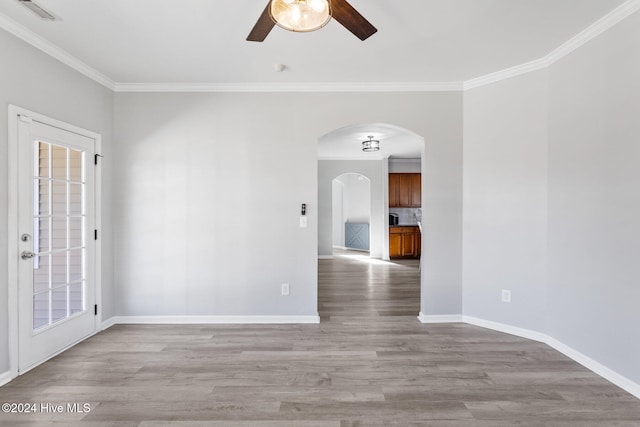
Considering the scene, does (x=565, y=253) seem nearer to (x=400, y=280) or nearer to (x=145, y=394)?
(x=400, y=280)

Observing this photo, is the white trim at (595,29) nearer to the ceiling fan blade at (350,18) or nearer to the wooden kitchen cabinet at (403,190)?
the ceiling fan blade at (350,18)

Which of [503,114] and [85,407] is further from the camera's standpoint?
[503,114]

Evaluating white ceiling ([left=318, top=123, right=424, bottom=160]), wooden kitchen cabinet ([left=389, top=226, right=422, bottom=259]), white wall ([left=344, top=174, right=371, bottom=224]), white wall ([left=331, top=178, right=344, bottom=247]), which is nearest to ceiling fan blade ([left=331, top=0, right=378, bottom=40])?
white ceiling ([left=318, top=123, right=424, bottom=160])

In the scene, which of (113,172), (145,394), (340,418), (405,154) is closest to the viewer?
(340,418)

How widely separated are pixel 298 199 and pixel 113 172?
2.14m

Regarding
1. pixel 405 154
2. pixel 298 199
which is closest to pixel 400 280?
pixel 298 199

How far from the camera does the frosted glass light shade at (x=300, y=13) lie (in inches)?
65.1

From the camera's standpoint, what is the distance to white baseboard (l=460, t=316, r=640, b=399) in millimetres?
Answer: 2295

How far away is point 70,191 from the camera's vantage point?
3.05 m

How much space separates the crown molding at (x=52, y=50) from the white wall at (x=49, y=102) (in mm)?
46

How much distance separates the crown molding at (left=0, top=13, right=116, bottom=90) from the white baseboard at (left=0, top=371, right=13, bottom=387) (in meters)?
2.62

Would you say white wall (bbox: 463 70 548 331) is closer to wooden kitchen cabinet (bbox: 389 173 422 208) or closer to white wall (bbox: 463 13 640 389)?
white wall (bbox: 463 13 640 389)

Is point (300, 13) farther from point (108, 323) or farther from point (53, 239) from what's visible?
point (108, 323)

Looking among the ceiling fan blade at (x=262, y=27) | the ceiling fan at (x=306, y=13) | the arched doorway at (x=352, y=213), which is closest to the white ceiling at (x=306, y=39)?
the ceiling fan blade at (x=262, y=27)
